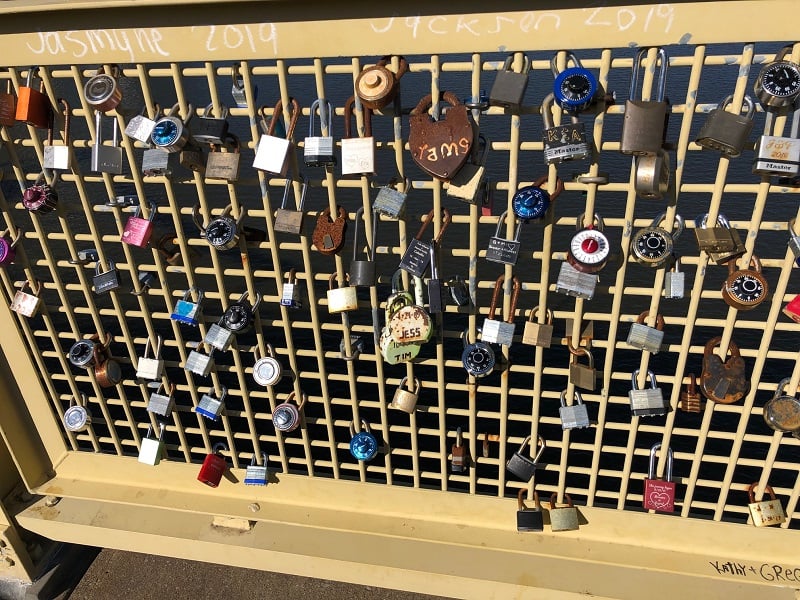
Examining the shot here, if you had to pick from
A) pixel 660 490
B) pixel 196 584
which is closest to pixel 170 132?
pixel 660 490

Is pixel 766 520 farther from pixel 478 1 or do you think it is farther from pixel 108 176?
pixel 108 176

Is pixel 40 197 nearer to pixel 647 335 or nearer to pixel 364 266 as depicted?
pixel 364 266

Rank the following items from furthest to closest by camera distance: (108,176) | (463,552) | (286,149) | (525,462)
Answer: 1. (463,552)
2. (525,462)
3. (108,176)
4. (286,149)

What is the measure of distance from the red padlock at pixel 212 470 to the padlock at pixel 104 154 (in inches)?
92.7

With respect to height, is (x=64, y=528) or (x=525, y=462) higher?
(x=525, y=462)

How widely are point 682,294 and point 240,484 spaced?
3760 mm

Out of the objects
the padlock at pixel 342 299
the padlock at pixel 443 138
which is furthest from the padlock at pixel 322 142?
the padlock at pixel 342 299

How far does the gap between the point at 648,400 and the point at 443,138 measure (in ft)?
6.86

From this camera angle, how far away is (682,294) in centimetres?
324

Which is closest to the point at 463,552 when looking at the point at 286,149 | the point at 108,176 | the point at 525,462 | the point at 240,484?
the point at 525,462

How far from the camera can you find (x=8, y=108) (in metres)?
3.54

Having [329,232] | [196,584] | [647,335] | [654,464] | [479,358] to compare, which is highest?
[329,232]

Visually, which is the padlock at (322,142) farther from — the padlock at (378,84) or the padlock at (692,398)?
the padlock at (692,398)

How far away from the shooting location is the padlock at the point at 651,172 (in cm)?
281
